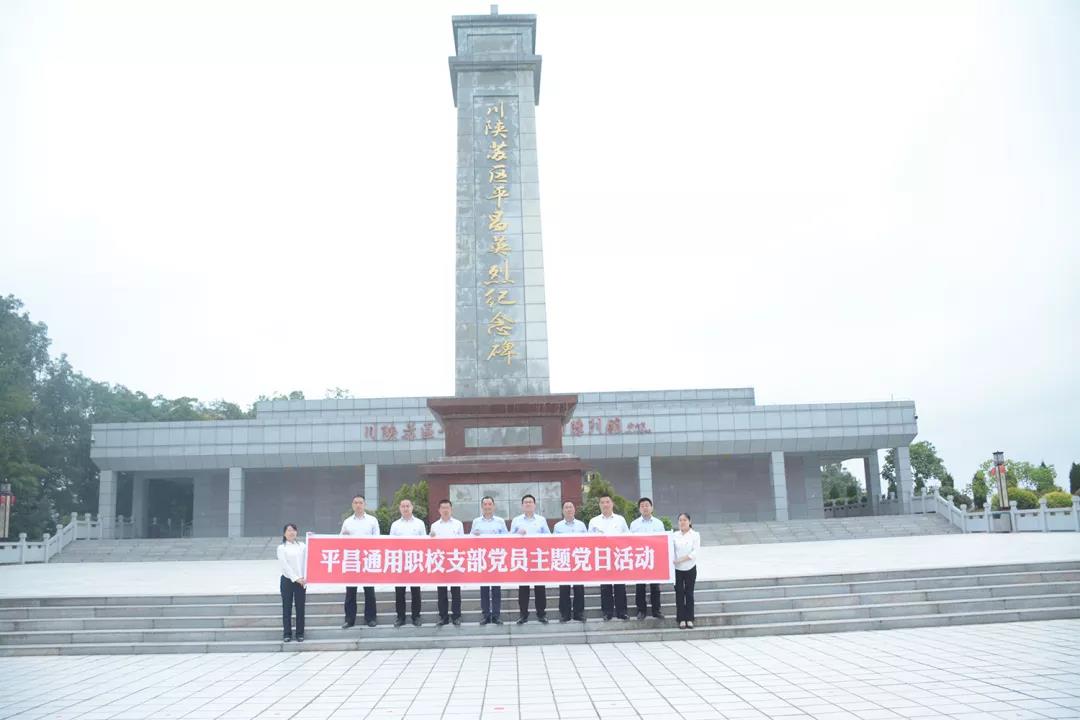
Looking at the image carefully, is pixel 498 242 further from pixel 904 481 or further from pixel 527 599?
pixel 904 481

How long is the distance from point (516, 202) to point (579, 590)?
8210 mm

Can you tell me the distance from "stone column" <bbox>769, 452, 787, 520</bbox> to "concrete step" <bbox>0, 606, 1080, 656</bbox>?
74.9 ft

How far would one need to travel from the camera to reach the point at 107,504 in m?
32.3

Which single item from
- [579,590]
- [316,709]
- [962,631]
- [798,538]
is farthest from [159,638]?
[798,538]

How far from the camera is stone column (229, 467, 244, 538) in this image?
3191 centimetres

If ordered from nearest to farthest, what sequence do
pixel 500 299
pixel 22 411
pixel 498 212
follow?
pixel 500 299 < pixel 498 212 < pixel 22 411

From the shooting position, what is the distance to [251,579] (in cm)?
1405

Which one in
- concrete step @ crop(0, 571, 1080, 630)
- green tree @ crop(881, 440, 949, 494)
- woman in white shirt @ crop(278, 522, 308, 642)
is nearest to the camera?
woman in white shirt @ crop(278, 522, 308, 642)

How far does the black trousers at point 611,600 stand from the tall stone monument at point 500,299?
4.02 meters

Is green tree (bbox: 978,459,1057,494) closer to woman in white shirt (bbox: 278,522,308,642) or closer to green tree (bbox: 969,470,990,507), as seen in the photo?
green tree (bbox: 969,470,990,507)

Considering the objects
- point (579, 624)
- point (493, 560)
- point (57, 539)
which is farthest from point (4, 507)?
point (579, 624)

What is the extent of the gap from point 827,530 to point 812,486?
33.3 ft

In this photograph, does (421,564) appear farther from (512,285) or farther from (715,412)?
(715,412)

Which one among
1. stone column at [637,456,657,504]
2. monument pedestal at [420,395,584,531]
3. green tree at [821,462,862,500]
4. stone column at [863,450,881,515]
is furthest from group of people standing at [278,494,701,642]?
green tree at [821,462,862,500]
